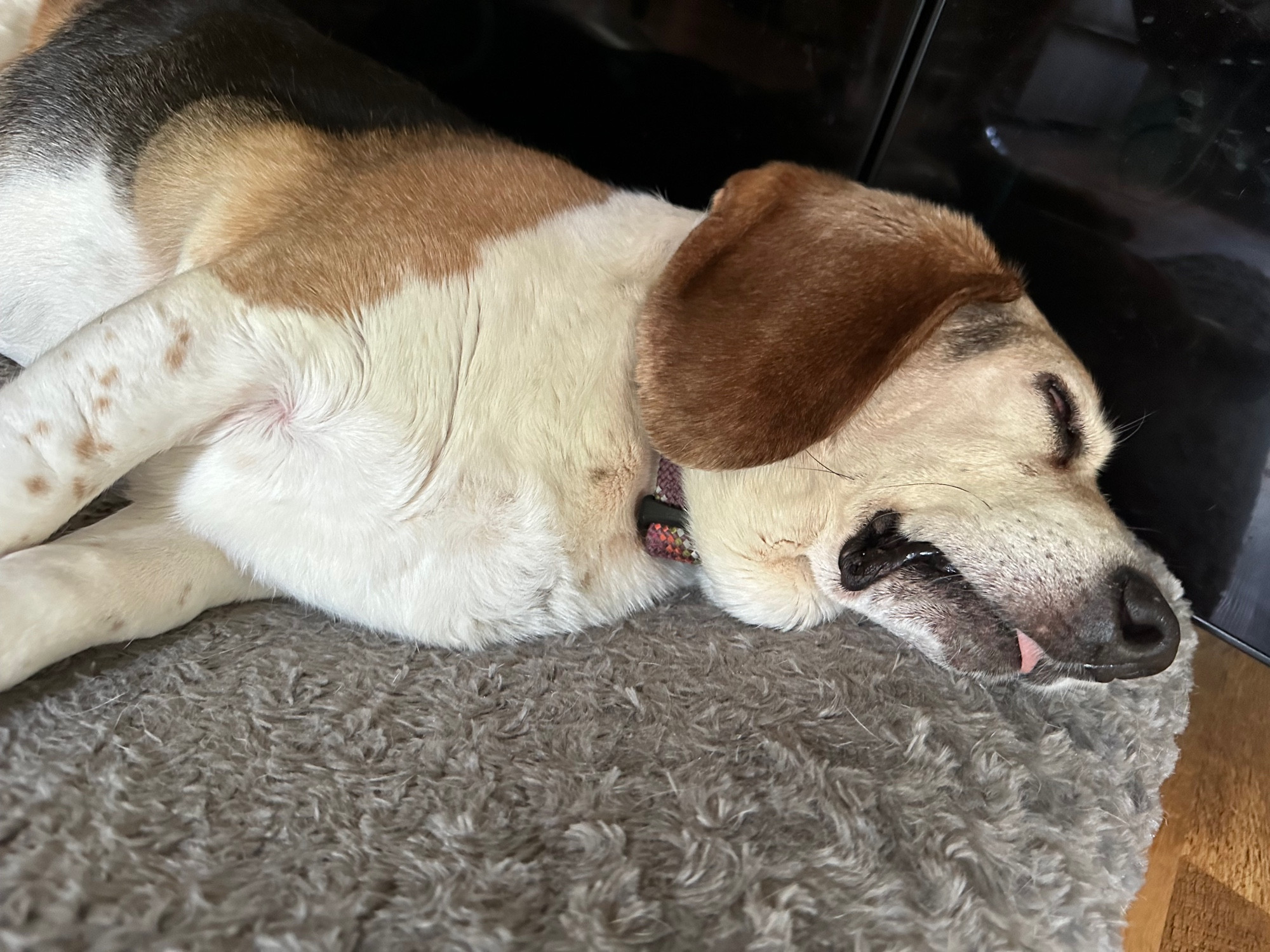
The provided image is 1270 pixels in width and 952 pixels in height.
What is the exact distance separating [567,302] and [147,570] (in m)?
0.77

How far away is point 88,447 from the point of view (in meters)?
1.24

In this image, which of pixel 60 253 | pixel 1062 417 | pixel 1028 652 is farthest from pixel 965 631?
pixel 60 253

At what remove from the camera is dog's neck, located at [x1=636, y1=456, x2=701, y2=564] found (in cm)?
151

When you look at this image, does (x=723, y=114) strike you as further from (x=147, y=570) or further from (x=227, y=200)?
(x=147, y=570)

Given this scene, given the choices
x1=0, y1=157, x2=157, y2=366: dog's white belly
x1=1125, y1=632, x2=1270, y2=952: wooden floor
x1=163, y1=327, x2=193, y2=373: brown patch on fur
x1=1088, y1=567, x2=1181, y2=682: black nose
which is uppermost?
x1=163, y1=327, x2=193, y2=373: brown patch on fur

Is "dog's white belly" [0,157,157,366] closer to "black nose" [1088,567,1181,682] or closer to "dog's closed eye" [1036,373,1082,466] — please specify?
"dog's closed eye" [1036,373,1082,466]

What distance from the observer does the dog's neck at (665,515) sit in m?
1.51

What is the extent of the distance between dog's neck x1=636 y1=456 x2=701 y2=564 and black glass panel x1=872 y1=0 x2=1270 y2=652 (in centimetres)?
130

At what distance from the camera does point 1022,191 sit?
219cm

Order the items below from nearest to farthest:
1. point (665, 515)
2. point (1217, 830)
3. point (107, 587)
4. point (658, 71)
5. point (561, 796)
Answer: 1. point (561, 796)
2. point (107, 587)
3. point (665, 515)
4. point (1217, 830)
5. point (658, 71)

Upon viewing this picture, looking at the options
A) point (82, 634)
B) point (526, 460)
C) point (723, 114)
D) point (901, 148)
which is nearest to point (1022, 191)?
point (901, 148)

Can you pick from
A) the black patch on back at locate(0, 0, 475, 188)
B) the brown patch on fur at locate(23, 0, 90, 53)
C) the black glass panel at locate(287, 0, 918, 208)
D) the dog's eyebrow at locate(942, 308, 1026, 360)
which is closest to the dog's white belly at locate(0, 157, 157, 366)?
the black patch on back at locate(0, 0, 475, 188)

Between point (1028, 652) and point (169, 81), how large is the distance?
1.97m

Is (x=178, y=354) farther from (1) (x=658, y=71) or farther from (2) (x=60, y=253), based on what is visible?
(1) (x=658, y=71)
